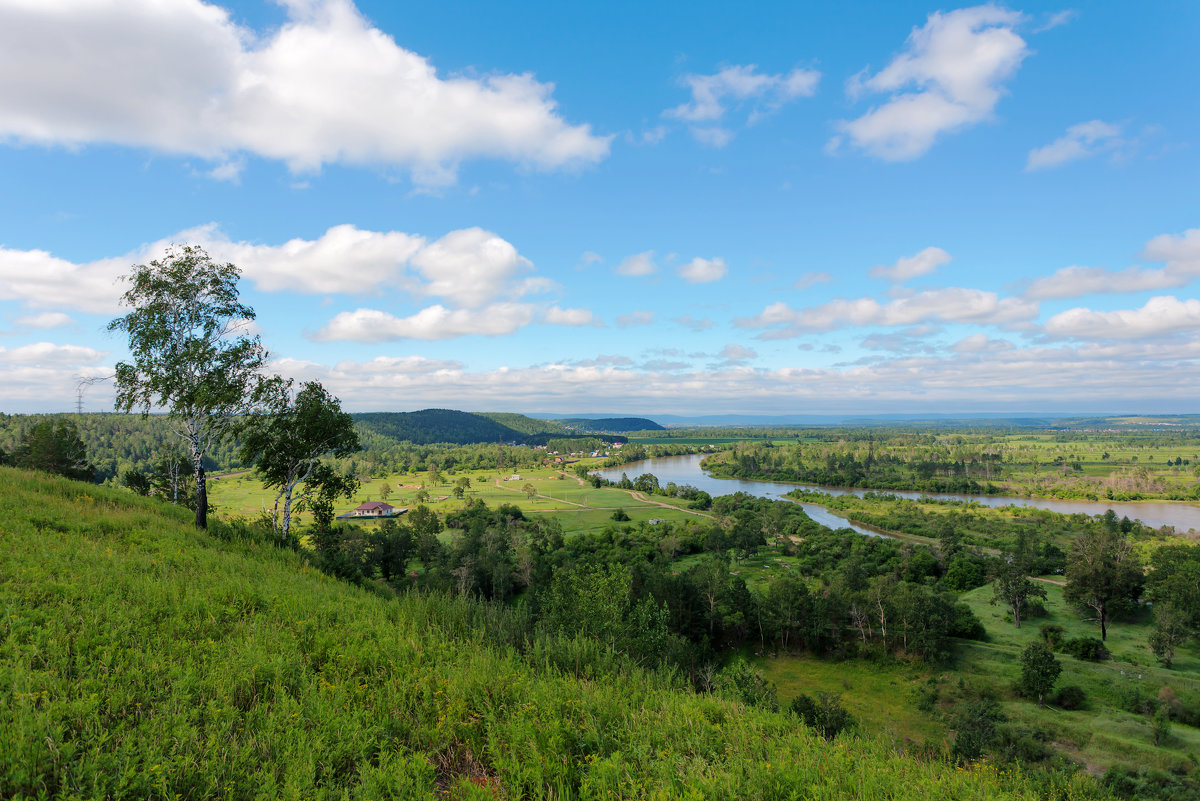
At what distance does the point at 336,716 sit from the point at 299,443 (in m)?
15.6

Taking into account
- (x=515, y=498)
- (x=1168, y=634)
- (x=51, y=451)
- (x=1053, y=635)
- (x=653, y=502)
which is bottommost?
(x=653, y=502)

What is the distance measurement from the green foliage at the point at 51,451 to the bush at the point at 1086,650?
59.3 metres

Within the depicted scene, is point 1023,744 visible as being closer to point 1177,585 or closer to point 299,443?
point 1177,585

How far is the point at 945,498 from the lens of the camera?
3625 inches

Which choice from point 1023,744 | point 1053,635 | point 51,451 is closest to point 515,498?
point 51,451

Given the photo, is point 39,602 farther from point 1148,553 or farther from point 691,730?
point 1148,553

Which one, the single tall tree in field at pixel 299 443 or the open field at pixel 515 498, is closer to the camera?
the single tall tree in field at pixel 299 443

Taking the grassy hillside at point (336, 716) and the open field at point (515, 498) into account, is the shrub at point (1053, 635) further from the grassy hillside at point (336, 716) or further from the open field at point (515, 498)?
the open field at point (515, 498)

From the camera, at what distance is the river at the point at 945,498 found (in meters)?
69.9

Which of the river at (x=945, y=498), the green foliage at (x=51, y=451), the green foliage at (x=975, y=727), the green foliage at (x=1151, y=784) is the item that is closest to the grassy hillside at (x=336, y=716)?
the green foliage at (x=1151, y=784)

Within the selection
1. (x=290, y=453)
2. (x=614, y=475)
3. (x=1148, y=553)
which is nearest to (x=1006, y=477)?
(x=1148, y=553)

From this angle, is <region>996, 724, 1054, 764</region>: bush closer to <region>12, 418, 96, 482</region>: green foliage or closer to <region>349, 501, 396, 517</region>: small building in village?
<region>12, 418, 96, 482</region>: green foliage

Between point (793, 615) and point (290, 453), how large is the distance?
30.3 m

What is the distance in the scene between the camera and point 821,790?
11.9 feet
